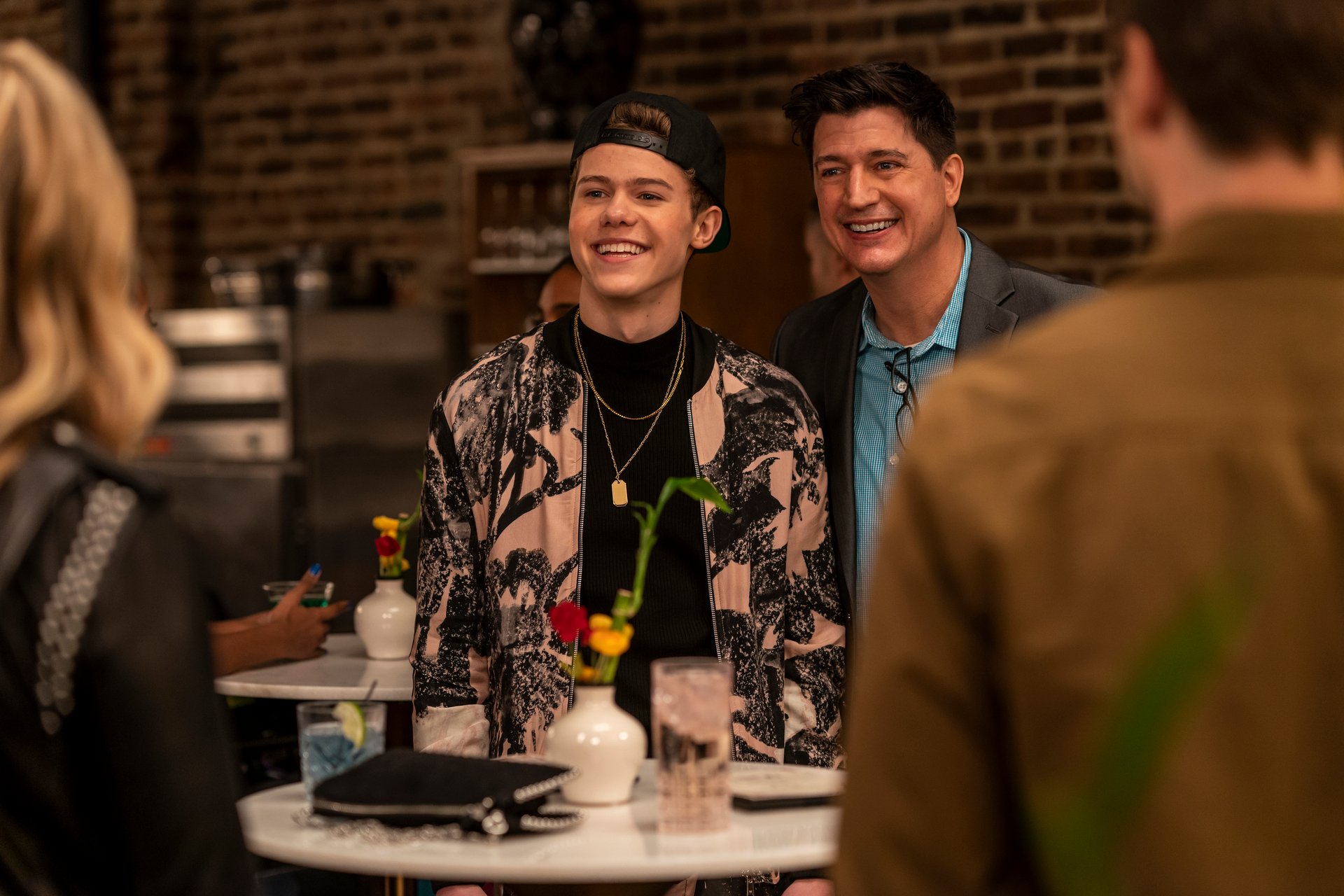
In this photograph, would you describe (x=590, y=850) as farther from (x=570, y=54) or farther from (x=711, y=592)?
(x=570, y=54)

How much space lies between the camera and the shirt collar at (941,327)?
2.45m

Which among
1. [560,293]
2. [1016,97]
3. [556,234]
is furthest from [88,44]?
[1016,97]

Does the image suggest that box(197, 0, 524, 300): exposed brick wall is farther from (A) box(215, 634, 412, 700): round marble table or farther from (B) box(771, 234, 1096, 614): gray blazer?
(B) box(771, 234, 1096, 614): gray blazer

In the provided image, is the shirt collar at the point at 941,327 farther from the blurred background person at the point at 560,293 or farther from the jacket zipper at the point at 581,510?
the blurred background person at the point at 560,293

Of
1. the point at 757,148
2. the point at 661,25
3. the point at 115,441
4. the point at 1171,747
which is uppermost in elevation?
the point at 661,25

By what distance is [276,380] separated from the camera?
→ 17.7 ft

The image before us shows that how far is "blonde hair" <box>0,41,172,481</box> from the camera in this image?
1090mm

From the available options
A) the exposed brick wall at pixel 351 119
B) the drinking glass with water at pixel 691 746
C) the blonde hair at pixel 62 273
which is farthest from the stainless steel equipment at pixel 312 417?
the blonde hair at pixel 62 273

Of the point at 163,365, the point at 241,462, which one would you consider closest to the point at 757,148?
the point at 241,462

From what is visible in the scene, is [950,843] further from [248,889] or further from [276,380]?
[276,380]

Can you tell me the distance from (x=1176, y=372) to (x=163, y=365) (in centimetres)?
74

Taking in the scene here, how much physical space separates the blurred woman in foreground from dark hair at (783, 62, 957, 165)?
5.06 feet

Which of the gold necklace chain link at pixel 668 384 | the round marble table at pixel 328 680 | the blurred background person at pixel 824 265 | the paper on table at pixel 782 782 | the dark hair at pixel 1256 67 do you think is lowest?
the round marble table at pixel 328 680

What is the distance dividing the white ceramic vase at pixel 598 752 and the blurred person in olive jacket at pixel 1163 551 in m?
0.78
